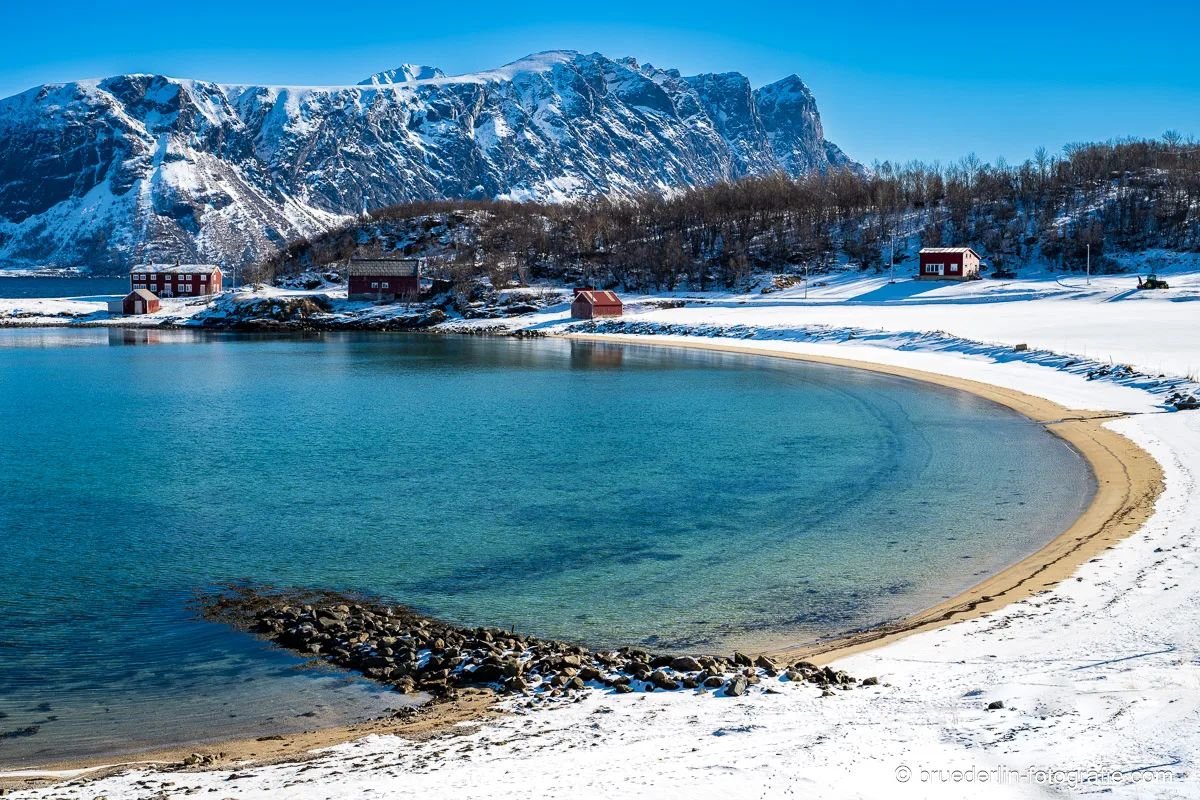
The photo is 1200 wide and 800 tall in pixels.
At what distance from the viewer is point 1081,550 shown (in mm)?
20125

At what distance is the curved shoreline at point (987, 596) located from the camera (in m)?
12.0

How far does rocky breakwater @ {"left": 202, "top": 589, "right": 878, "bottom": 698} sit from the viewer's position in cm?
1338

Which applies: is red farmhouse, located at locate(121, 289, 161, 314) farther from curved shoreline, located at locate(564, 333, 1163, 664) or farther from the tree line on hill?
curved shoreline, located at locate(564, 333, 1163, 664)

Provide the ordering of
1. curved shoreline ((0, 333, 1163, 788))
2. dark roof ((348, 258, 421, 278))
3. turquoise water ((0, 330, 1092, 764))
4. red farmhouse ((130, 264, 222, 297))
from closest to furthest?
1. curved shoreline ((0, 333, 1163, 788))
2. turquoise water ((0, 330, 1092, 764))
3. dark roof ((348, 258, 421, 278))
4. red farmhouse ((130, 264, 222, 297))

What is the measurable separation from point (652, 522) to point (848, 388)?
30236mm

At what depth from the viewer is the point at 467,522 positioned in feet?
80.8

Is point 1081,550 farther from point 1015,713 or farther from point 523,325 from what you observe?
point 523,325

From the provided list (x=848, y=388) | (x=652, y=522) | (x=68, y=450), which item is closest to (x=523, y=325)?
(x=848, y=388)

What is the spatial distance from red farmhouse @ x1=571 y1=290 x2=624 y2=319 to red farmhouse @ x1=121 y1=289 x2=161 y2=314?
60722mm

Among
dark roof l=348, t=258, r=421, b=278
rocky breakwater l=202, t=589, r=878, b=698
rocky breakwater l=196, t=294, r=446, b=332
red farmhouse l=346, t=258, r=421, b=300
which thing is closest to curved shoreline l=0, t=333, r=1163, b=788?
rocky breakwater l=202, t=589, r=878, b=698

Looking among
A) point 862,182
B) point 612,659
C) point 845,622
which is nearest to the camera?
point 612,659

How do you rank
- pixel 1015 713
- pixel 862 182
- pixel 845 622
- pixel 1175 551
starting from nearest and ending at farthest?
pixel 1015 713 → pixel 845 622 → pixel 1175 551 → pixel 862 182

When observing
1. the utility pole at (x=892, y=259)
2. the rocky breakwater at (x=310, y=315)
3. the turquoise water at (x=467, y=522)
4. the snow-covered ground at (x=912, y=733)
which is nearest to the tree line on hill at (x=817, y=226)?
the utility pole at (x=892, y=259)

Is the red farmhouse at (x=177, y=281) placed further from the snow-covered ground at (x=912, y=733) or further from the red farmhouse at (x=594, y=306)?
the snow-covered ground at (x=912, y=733)
